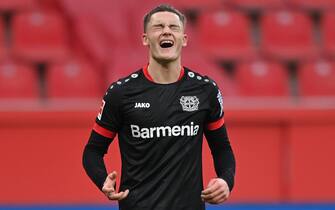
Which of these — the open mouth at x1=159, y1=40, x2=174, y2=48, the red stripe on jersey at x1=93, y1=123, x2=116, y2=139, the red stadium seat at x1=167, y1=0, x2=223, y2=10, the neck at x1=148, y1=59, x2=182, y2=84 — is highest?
the red stadium seat at x1=167, y1=0, x2=223, y2=10

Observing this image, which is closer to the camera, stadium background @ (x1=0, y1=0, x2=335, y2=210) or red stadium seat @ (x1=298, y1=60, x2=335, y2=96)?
stadium background @ (x1=0, y1=0, x2=335, y2=210)

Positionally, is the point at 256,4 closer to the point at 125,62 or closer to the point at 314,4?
the point at 314,4

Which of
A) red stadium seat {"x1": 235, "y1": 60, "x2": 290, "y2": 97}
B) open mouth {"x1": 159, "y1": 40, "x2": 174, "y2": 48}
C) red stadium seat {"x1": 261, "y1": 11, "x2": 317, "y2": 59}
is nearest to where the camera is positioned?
open mouth {"x1": 159, "y1": 40, "x2": 174, "y2": 48}

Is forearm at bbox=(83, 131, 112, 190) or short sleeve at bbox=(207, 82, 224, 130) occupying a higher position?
short sleeve at bbox=(207, 82, 224, 130)

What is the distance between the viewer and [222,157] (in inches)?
136

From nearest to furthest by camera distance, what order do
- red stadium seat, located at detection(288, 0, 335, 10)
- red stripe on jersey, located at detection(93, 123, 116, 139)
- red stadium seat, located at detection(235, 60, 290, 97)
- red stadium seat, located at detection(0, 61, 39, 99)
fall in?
red stripe on jersey, located at detection(93, 123, 116, 139)
red stadium seat, located at detection(0, 61, 39, 99)
red stadium seat, located at detection(235, 60, 290, 97)
red stadium seat, located at detection(288, 0, 335, 10)

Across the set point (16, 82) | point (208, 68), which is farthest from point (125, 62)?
point (16, 82)

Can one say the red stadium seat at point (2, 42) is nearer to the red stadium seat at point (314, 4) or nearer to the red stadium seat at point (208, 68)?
the red stadium seat at point (208, 68)

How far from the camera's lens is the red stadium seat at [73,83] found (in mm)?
7664

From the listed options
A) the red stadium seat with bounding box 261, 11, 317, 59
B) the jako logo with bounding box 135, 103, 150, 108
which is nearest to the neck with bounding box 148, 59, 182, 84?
the jako logo with bounding box 135, 103, 150, 108

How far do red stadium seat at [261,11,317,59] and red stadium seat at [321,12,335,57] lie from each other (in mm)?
131

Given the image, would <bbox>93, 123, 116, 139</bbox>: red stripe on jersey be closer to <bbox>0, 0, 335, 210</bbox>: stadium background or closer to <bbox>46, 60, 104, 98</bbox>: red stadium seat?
<bbox>0, 0, 335, 210</bbox>: stadium background

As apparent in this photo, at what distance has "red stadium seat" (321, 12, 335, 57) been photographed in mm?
8547

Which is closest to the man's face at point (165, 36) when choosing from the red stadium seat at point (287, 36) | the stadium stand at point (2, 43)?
the stadium stand at point (2, 43)
